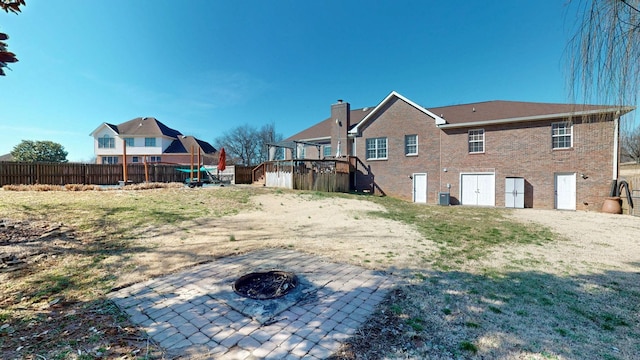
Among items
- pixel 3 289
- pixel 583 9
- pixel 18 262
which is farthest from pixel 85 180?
pixel 583 9

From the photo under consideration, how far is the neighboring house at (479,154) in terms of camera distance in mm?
14062

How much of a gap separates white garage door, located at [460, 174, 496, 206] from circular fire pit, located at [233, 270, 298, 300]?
1616 centimetres

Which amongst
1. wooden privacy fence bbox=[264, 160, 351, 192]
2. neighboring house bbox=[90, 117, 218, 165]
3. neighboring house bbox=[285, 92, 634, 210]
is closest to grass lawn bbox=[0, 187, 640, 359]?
neighboring house bbox=[285, 92, 634, 210]

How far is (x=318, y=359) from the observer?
2.37 m

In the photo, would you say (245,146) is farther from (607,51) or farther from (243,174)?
(607,51)

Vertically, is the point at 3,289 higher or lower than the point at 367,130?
lower

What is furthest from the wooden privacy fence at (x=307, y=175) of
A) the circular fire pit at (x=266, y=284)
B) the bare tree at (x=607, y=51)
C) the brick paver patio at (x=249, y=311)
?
the bare tree at (x=607, y=51)

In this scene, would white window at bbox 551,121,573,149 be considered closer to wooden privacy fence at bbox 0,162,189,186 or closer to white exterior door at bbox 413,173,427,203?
white exterior door at bbox 413,173,427,203

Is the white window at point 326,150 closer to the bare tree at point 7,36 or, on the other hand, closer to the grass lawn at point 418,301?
the grass lawn at point 418,301

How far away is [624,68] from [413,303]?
11.7ft

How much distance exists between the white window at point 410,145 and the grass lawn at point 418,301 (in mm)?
12509

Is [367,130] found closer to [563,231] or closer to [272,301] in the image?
[563,231]

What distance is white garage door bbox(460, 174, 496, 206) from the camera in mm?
16297

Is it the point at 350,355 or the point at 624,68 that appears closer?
the point at 350,355
